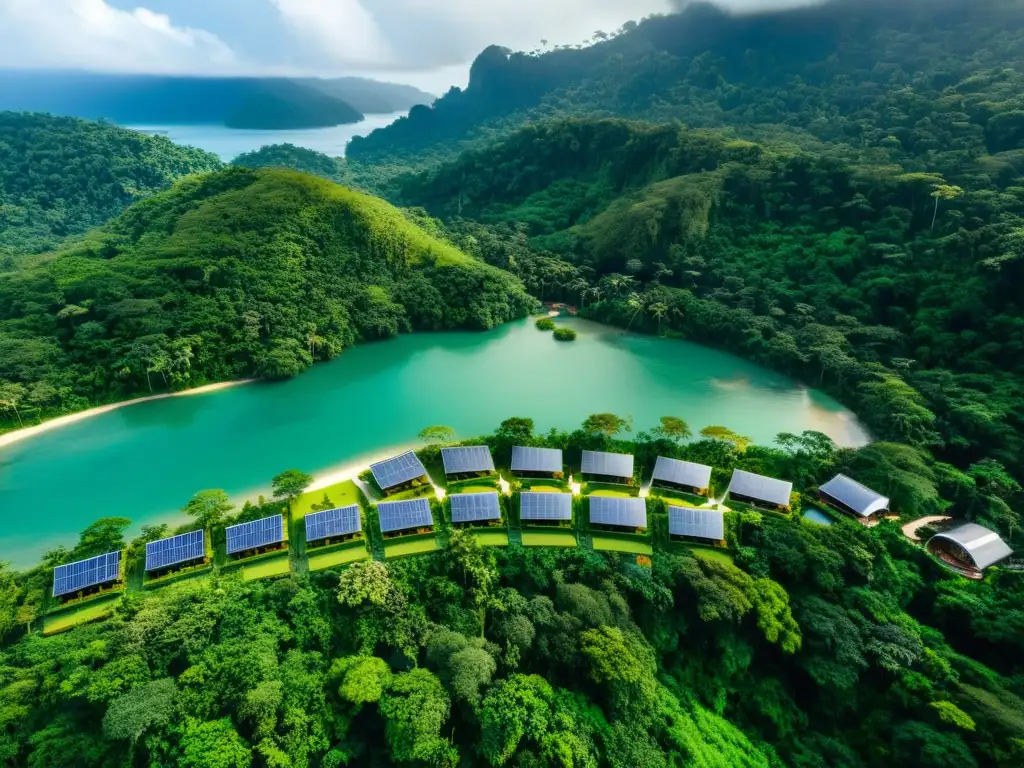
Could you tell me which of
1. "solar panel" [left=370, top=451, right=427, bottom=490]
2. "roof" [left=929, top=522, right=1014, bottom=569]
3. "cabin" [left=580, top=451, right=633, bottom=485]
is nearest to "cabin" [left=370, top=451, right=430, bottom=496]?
"solar panel" [left=370, top=451, right=427, bottom=490]

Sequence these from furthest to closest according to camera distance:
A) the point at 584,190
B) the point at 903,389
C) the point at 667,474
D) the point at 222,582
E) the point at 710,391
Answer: the point at 584,190
the point at 710,391
the point at 903,389
the point at 667,474
the point at 222,582

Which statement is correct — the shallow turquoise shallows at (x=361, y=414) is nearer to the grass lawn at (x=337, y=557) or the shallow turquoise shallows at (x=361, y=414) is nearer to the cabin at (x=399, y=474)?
the cabin at (x=399, y=474)

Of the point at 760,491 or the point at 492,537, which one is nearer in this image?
the point at 492,537

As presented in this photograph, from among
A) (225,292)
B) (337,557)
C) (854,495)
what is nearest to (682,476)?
(854,495)

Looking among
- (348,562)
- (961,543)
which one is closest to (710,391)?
(961,543)

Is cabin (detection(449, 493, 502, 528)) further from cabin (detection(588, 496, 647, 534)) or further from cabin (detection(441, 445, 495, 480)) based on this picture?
cabin (detection(588, 496, 647, 534))

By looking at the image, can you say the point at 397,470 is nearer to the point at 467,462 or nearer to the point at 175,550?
the point at 467,462

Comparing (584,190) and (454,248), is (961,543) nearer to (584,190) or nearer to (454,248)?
(454,248)
